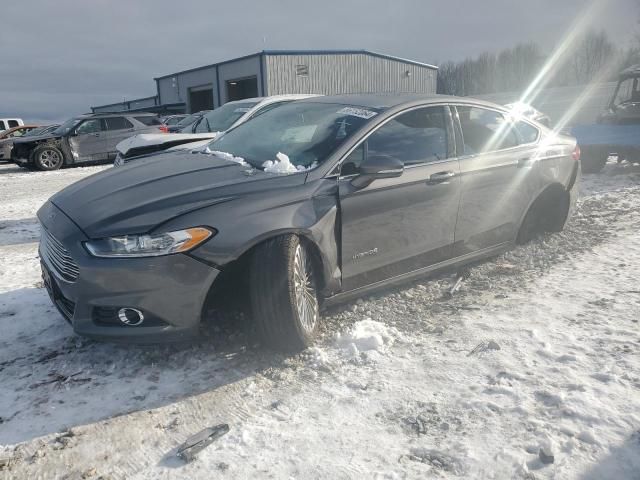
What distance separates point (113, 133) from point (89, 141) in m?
0.73

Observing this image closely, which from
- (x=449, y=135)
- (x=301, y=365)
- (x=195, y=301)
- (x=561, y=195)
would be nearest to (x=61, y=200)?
(x=195, y=301)

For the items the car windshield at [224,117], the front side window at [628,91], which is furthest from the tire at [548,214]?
the front side window at [628,91]

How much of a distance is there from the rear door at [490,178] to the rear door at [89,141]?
43.0ft

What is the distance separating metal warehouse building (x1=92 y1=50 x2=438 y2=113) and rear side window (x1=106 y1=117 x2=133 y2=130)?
49.3 feet

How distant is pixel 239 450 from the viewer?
7.32 feet

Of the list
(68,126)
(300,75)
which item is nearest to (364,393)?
(68,126)

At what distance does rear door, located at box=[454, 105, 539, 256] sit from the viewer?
3.97 m

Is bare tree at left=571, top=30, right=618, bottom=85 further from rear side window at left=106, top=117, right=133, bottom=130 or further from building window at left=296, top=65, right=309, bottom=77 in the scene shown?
rear side window at left=106, top=117, right=133, bottom=130

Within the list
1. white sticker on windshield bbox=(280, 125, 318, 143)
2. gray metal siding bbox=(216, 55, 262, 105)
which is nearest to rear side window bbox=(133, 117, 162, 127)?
white sticker on windshield bbox=(280, 125, 318, 143)

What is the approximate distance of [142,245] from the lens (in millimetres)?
2576

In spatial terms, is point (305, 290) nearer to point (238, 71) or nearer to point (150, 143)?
point (150, 143)

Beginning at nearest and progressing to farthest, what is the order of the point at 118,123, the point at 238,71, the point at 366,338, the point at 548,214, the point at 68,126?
the point at 366,338, the point at 548,214, the point at 68,126, the point at 118,123, the point at 238,71

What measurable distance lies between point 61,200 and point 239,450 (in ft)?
6.73

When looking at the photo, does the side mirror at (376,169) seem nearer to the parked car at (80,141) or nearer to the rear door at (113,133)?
the parked car at (80,141)
